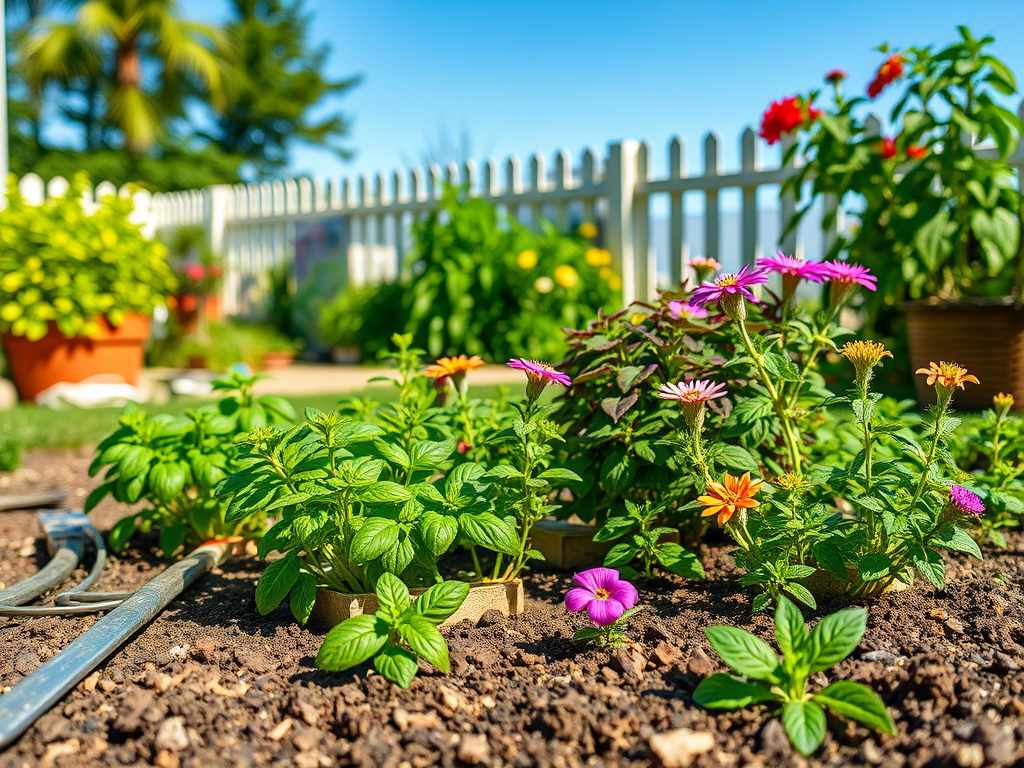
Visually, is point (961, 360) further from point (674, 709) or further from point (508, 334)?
point (508, 334)

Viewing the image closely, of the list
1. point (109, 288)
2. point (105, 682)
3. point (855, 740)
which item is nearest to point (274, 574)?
point (105, 682)

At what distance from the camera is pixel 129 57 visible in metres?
22.0

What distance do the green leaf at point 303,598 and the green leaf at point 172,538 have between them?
616 millimetres

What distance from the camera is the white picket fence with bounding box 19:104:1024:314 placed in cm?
534

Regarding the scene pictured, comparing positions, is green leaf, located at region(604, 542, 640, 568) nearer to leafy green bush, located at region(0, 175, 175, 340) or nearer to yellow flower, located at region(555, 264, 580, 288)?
yellow flower, located at region(555, 264, 580, 288)

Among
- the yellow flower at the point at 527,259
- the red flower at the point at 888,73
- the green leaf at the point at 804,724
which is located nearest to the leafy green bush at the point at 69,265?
the yellow flower at the point at 527,259

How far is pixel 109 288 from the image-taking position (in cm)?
525

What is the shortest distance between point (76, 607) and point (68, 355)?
4059mm

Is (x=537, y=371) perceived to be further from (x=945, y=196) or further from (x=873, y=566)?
(x=945, y=196)

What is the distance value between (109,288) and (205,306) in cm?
408

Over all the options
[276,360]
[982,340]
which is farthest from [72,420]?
[982,340]

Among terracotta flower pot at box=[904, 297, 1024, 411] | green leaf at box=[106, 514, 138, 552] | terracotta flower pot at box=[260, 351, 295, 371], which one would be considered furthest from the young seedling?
terracotta flower pot at box=[260, 351, 295, 371]

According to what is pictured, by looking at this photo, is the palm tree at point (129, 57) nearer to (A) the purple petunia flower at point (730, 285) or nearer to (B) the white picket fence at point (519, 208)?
(B) the white picket fence at point (519, 208)

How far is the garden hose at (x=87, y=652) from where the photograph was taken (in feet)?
4.00
